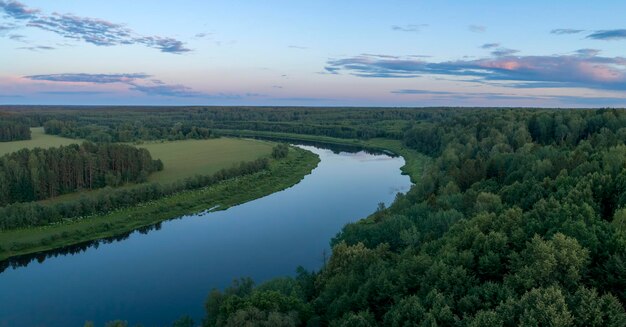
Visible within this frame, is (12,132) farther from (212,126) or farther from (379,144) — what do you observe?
(379,144)

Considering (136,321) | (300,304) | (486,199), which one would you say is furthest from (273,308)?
(486,199)

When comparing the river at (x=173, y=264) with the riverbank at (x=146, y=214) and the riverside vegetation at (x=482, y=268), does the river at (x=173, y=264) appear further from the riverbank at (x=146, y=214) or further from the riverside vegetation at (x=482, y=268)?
the riverside vegetation at (x=482, y=268)

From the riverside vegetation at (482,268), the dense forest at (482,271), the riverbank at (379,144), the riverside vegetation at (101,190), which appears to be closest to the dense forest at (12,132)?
the riverside vegetation at (101,190)

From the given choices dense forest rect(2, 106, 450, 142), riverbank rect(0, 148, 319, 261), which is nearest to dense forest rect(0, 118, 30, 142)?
dense forest rect(2, 106, 450, 142)

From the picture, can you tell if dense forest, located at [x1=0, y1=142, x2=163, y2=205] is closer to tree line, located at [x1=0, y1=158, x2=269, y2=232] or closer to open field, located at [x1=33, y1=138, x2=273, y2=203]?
open field, located at [x1=33, y1=138, x2=273, y2=203]

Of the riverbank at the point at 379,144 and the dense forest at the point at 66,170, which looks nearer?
the dense forest at the point at 66,170

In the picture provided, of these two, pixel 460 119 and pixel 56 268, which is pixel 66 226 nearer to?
pixel 56 268

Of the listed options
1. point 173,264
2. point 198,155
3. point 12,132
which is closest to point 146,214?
point 173,264
